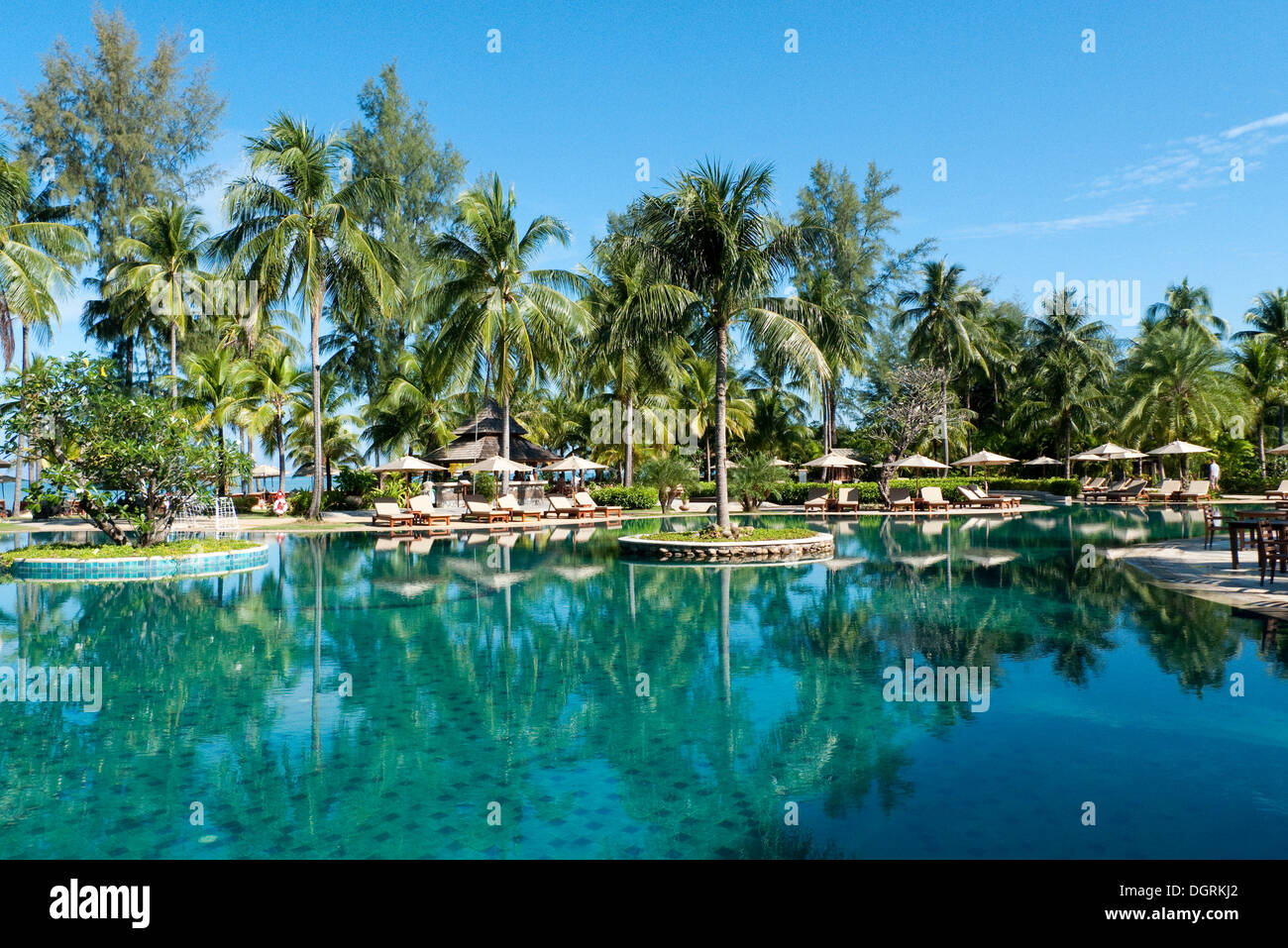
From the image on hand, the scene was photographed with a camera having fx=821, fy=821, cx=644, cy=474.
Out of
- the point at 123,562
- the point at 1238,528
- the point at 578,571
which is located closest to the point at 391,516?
the point at 123,562

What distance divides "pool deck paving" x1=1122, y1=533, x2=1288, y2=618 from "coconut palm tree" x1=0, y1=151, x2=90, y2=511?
83.8ft

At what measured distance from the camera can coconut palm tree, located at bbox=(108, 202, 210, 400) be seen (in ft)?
96.0

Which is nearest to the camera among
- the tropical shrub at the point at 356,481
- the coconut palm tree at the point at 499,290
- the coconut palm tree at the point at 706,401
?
the coconut palm tree at the point at 499,290

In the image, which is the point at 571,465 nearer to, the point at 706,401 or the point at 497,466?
the point at 497,466

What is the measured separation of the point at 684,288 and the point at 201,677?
37.8 ft

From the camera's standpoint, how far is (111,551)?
48.3ft

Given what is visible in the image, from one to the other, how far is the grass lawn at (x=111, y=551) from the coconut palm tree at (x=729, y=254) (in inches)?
396

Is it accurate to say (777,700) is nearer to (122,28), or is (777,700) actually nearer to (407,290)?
(407,290)

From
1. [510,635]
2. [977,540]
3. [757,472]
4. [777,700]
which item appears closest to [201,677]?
[510,635]


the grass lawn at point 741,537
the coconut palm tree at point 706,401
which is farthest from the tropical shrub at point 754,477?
the grass lawn at point 741,537

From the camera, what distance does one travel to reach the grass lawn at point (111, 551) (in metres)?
14.5

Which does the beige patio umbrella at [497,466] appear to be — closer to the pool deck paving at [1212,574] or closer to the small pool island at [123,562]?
the small pool island at [123,562]

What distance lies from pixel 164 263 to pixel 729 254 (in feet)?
78.9
